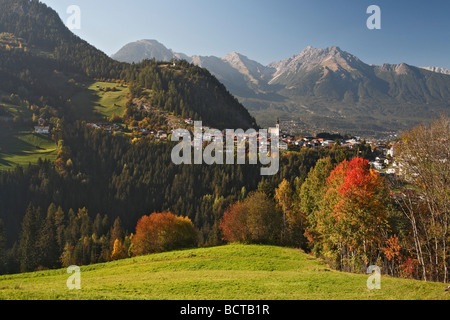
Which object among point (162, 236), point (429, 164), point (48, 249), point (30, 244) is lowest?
point (48, 249)

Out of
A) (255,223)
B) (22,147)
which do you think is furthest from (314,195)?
(22,147)

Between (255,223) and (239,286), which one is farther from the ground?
(239,286)

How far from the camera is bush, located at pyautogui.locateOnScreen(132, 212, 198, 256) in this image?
172 ft

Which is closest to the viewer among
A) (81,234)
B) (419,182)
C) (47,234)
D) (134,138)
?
(419,182)

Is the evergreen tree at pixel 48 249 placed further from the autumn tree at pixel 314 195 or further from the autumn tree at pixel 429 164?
the autumn tree at pixel 429 164

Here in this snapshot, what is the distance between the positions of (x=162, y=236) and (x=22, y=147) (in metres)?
146

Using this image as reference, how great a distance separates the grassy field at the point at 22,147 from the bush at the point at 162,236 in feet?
385

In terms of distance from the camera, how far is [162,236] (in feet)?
172

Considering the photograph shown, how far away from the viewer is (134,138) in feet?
542

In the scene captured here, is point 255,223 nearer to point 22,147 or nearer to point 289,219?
point 289,219

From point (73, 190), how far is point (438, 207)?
147 m

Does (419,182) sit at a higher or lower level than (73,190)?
higher
